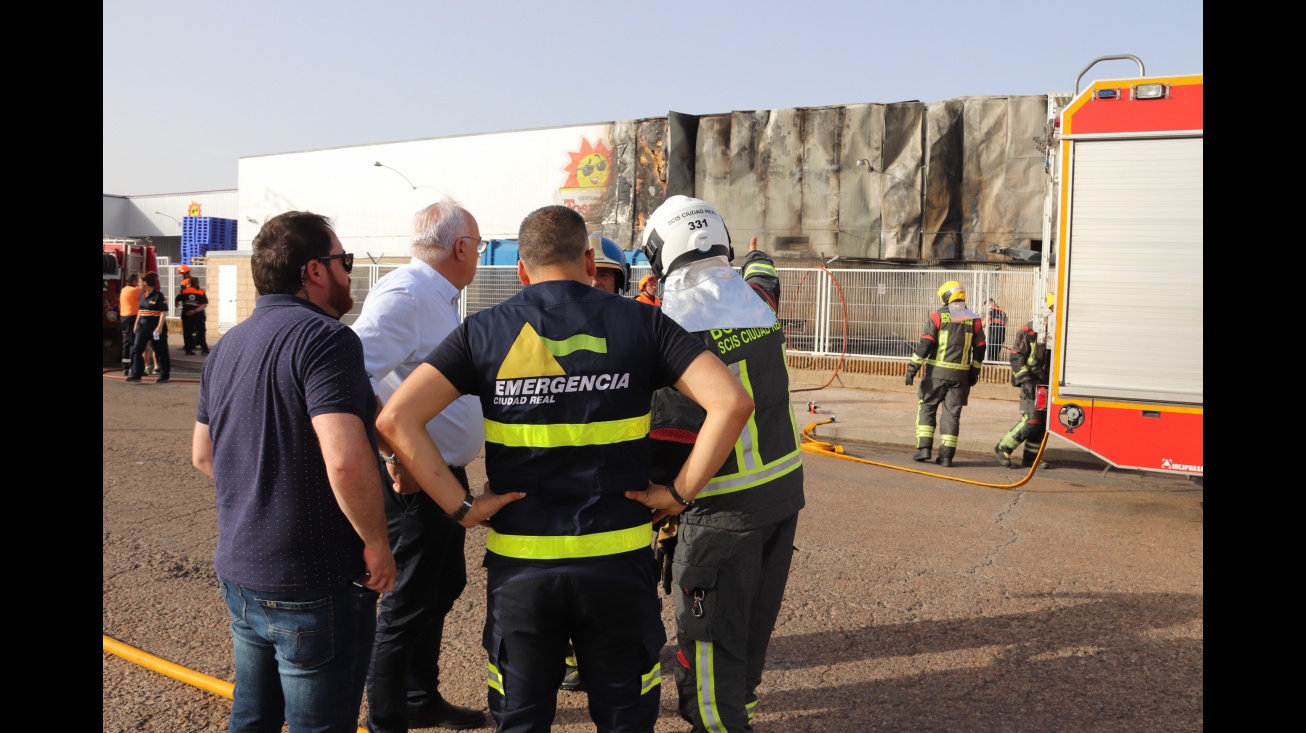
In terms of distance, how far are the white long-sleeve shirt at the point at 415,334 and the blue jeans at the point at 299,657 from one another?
998 mm

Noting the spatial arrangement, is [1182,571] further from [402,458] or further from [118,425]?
[118,425]

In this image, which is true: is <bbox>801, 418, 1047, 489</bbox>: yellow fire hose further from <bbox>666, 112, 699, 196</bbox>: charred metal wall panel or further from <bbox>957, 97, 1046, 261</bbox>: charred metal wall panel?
<bbox>666, 112, 699, 196</bbox>: charred metal wall panel

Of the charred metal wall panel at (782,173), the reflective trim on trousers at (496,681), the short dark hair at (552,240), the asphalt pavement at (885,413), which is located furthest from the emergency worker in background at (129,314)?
the reflective trim on trousers at (496,681)

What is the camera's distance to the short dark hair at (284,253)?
266 cm

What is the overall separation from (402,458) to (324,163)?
3593 cm

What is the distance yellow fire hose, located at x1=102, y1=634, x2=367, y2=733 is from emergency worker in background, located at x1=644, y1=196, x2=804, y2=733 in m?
1.87

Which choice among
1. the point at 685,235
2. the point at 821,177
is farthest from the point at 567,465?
the point at 821,177

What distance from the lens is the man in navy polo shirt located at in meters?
2.47

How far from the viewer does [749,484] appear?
3262 millimetres

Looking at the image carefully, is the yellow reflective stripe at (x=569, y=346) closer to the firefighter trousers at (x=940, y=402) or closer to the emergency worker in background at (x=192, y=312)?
the firefighter trousers at (x=940, y=402)
